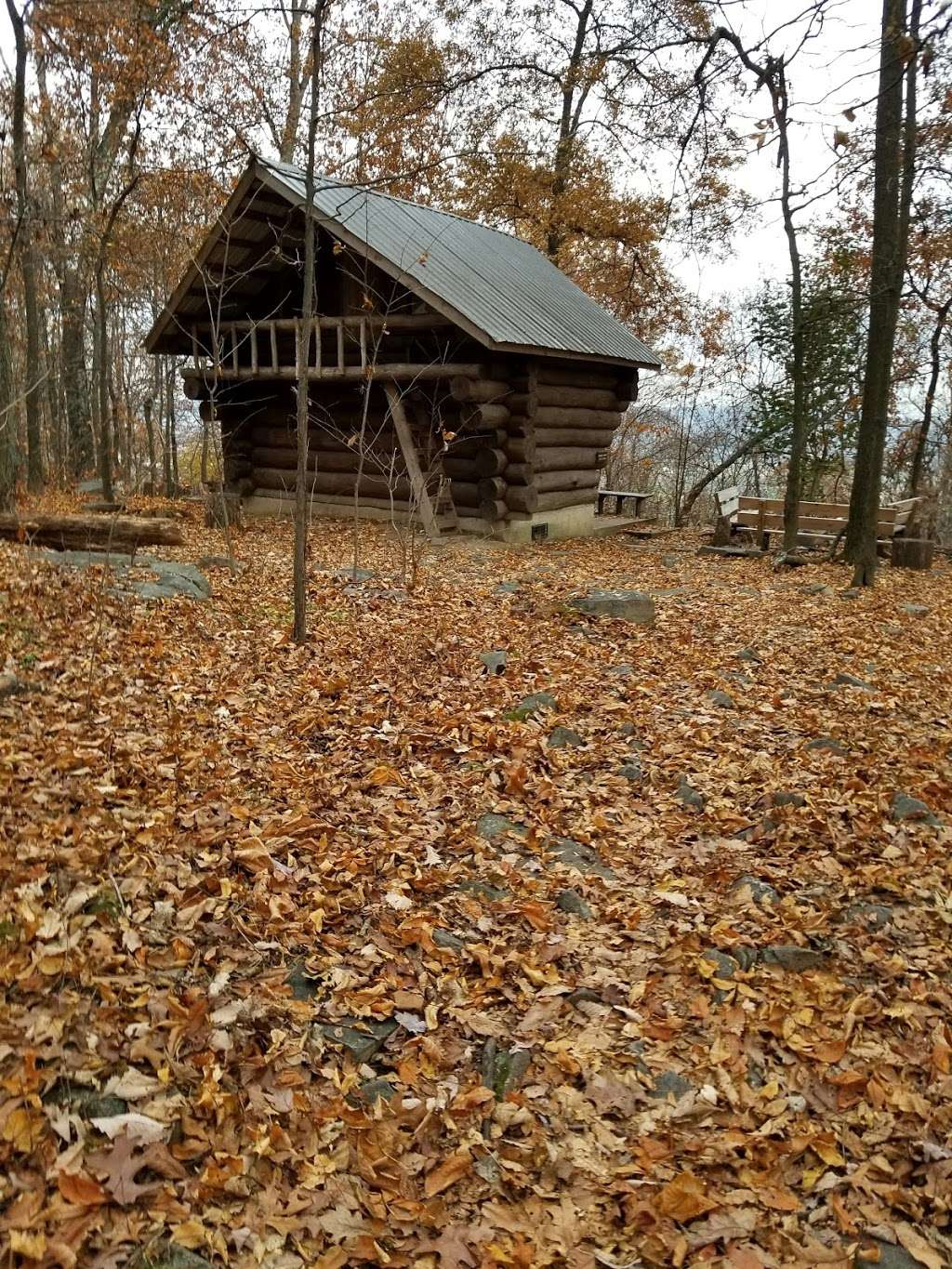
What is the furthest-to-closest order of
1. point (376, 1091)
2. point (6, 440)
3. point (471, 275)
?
point (471, 275)
point (6, 440)
point (376, 1091)

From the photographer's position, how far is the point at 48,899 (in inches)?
136

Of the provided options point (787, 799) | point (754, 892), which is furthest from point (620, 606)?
point (754, 892)

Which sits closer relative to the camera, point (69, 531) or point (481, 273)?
point (69, 531)

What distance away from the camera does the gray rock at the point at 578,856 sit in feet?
14.4

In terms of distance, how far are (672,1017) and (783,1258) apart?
1000mm

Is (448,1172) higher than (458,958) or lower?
lower

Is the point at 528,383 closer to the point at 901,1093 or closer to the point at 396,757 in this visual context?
the point at 396,757

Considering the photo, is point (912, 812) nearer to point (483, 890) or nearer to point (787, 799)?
point (787, 799)

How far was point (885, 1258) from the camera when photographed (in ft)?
7.82

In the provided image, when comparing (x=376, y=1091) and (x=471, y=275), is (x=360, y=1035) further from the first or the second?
(x=471, y=275)

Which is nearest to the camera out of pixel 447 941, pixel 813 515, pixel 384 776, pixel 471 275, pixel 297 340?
pixel 447 941

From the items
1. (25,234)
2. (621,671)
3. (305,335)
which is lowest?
(621,671)

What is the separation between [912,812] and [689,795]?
1.24 meters

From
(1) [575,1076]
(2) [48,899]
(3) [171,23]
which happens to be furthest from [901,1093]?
(3) [171,23]
